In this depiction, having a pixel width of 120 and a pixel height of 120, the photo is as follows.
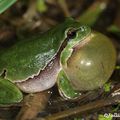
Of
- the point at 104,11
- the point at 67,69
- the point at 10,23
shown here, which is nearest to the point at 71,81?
the point at 67,69

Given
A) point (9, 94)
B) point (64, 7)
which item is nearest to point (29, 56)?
point (9, 94)

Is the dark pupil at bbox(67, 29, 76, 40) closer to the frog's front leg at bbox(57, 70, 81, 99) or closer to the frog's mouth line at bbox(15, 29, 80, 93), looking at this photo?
the frog's mouth line at bbox(15, 29, 80, 93)

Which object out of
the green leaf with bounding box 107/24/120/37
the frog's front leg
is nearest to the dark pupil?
the frog's front leg

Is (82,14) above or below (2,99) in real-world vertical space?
below

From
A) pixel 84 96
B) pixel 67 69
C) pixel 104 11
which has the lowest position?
pixel 104 11

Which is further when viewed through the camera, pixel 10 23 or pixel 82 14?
pixel 82 14

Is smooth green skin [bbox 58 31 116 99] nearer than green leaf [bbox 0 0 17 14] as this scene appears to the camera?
No

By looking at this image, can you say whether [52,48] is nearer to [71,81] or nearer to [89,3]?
[71,81]
